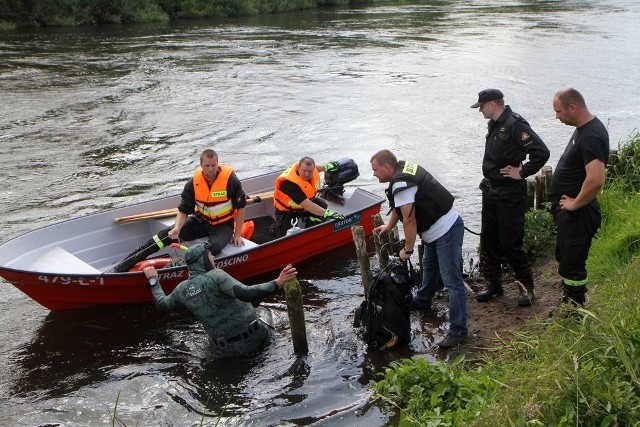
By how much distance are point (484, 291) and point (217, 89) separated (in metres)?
15.3

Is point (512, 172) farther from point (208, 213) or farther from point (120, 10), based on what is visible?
point (120, 10)

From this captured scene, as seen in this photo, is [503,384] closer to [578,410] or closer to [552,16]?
[578,410]

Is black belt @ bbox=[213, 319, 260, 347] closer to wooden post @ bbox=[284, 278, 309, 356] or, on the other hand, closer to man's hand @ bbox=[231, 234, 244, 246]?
wooden post @ bbox=[284, 278, 309, 356]

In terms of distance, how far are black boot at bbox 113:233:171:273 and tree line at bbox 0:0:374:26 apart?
27.8m

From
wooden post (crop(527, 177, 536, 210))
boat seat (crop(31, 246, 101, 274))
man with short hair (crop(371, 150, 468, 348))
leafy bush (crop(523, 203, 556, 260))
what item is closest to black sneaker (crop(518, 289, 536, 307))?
man with short hair (crop(371, 150, 468, 348))

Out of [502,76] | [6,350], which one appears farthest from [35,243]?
[502,76]

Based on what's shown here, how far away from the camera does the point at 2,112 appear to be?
60.5ft

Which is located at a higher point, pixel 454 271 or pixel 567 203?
pixel 567 203

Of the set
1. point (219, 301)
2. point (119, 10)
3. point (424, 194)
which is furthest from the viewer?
point (119, 10)

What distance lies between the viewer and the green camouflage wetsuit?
21.9ft

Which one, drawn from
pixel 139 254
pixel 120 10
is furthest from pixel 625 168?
pixel 120 10

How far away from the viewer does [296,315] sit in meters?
6.96

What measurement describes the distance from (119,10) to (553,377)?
34699 mm

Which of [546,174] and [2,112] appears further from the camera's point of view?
[2,112]
